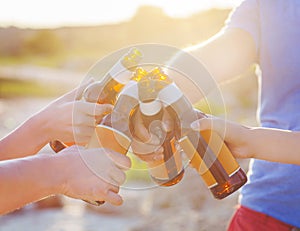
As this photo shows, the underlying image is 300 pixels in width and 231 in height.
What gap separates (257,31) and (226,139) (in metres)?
0.55

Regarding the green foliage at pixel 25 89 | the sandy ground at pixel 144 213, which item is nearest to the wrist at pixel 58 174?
the sandy ground at pixel 144 213

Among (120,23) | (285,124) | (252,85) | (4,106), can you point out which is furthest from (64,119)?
(120,23)

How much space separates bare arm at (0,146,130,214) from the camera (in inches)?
55.1

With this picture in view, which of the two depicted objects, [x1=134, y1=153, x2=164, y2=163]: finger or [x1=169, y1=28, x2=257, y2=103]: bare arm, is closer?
[x1=134, y1=153, x2=164, y2=163]: finger

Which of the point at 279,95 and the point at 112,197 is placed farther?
the point at 279,95

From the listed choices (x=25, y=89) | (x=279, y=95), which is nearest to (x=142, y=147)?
(x=279, y=95)

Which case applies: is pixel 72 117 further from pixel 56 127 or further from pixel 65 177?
pixel 65 177

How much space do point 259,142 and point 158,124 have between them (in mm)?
256

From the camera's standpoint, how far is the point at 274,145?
1.56m

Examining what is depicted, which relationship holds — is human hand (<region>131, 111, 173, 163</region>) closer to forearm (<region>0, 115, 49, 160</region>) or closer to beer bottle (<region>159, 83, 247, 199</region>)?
beer bottle (<region>159, 83, 247, 199</region>)

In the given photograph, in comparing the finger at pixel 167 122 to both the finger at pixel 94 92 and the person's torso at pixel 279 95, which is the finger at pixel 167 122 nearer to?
the finger at pixel 94 92

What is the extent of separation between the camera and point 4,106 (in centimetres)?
1270

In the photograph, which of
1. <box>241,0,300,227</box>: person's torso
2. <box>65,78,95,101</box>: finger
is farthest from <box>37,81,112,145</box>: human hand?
<box>241,0,300,227</box>: person's torso

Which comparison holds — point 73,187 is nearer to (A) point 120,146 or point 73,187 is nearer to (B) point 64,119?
(A) point 120,146
